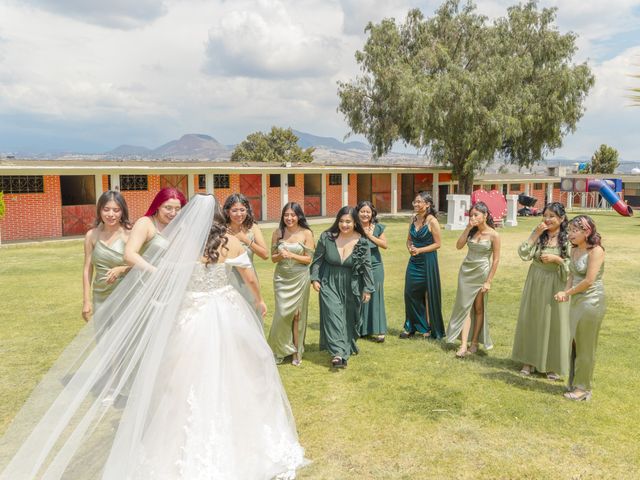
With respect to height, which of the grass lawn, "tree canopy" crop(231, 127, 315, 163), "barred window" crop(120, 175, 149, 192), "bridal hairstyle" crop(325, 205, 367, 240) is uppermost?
"tree canopy" crop(231, 127, 315, 163)

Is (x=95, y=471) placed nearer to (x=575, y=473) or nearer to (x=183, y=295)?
(x=183, y=295)

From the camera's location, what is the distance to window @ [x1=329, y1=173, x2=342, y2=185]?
1266 inches

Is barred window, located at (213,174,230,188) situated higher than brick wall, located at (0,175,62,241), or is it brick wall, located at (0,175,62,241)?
barred window, located at (213,174,230,188)

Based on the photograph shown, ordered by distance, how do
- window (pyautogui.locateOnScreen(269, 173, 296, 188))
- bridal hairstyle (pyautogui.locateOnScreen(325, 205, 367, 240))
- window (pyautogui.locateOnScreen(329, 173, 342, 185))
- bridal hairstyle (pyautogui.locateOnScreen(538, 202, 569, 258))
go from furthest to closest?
window (pyautogui.locateOnScreen(329, 173, 342, 185))
window (pyautogui.locateOnScreen(269, 173, 296, 188))
bridal hairstyle (pyautogui.locateOnScreen(325, 205, 367, 240))
bridal hairstyle (pyautogui.locateOnScreen(538, 202, 569, 258))

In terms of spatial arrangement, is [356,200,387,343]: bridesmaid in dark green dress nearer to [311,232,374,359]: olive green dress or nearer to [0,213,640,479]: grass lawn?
[0,213,640,479]: grass lawn

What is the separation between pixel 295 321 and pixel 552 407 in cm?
271

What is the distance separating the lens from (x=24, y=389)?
18.0 ft

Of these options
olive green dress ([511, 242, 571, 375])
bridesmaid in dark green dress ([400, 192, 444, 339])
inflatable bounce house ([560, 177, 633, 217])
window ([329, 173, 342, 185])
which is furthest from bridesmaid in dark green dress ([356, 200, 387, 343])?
inflatable bounce house ([560, 177, 633, 217])

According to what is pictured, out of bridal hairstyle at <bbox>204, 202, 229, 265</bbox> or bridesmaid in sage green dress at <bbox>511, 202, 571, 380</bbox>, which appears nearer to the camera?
bridal hairstyle at <bbox>204, 202, 229, 265</bbox>

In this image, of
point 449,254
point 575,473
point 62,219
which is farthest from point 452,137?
point 575,473

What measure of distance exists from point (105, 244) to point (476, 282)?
13.2ft

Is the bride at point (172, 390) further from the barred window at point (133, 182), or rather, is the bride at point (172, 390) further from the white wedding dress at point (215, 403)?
the barred window at point (133, 182)

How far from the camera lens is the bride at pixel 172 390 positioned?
336cm

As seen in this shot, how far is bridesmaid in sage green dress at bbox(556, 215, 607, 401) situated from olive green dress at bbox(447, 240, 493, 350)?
1341 mm
